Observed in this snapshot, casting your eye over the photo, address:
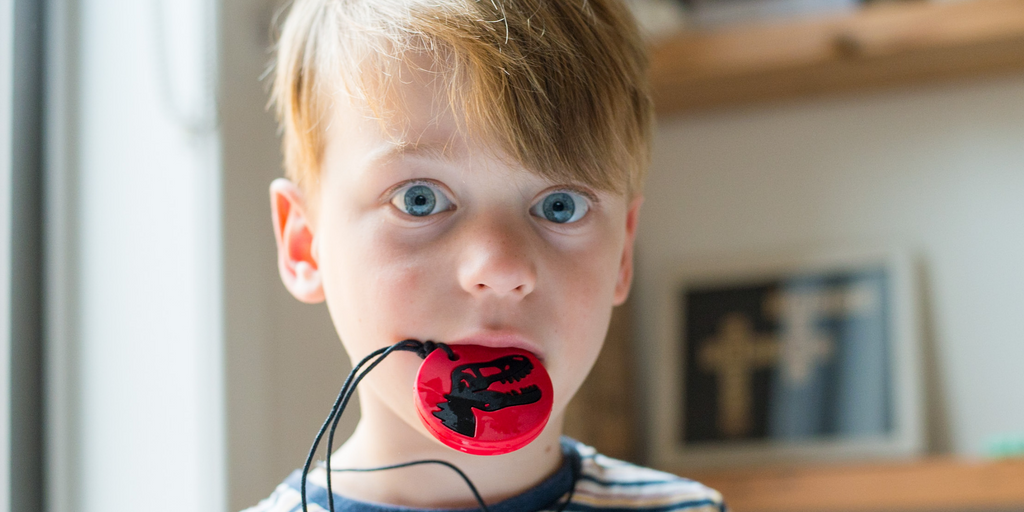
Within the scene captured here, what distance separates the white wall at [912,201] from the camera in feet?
4.38

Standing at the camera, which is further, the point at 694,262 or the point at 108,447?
the point at 694,262

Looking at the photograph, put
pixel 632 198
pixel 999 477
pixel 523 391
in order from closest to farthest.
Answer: pixel 523 391 → pixel 632 198 → pixel 999 477

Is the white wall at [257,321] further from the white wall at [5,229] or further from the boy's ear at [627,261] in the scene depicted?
the boy's ear at [627,261]

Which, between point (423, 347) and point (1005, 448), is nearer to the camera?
point (423, 347)

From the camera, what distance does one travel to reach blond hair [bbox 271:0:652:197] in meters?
0.57

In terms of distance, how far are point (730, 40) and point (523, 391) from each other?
35.7 inches

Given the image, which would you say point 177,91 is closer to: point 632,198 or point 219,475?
point 219,475

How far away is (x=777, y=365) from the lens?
138 cm

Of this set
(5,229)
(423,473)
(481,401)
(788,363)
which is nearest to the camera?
(481,401)

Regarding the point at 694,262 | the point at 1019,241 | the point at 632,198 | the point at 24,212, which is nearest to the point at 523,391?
the point at 632,198

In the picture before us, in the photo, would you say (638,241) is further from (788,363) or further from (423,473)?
(423,473)

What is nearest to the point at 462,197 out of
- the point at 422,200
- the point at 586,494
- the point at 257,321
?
the point at 422,200

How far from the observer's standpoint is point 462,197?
577 mm

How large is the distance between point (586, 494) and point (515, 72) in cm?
32
